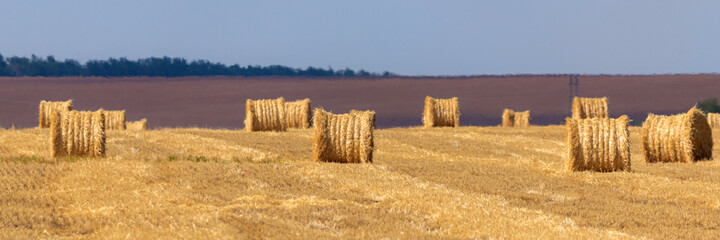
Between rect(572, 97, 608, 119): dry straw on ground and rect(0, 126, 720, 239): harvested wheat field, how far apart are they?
13.5 m

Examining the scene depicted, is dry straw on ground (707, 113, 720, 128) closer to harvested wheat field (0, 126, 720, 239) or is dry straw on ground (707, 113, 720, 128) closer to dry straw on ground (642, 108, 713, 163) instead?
dry straw on ground (642, 108, 713, 163)

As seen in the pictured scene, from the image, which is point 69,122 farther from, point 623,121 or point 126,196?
point 623,121

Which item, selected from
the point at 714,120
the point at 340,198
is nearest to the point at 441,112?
the point at 714,120

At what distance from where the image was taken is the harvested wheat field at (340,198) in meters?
12.3

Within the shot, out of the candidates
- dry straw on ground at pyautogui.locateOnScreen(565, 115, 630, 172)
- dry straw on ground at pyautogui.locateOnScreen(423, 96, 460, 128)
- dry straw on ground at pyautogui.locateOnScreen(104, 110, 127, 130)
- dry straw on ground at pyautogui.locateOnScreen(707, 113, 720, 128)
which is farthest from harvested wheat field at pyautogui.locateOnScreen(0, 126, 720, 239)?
dry straw on ground at pyautogui.locateOnScreen(707, 113, 720, 128)

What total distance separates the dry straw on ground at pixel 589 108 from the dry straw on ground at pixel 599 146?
682 inches

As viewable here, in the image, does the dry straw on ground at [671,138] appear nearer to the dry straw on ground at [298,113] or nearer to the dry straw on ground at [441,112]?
the dry straw on ground at [298,113]

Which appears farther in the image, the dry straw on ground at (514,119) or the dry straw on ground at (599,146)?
the dry straw on ground at (514,119)

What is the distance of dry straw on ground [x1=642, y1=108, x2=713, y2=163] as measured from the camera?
23766 millimetres

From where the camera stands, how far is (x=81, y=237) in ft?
39.1

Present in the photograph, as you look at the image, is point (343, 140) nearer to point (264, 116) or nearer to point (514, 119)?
point (264, 116)

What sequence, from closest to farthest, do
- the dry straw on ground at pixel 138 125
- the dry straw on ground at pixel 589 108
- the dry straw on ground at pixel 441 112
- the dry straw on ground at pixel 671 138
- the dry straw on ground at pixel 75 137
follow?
1. the dry straw on ground at pixel 75 137
2. the dry straw on ground at pixel 671 138
3. the dry straw on ground at pixel 441 112
4. the dry straw on ground at pixel 589 108
5. the dry straw on ground at pixel 138 125

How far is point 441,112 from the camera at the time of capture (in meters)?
36.5

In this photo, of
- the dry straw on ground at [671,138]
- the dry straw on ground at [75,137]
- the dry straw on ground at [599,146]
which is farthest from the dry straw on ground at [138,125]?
Result: the dry straw on ground at [599,146]
